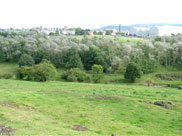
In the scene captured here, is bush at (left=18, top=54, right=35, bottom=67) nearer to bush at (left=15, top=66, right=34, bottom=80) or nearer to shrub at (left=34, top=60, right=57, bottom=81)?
bush at (left=15, top=66, right=34, bottom=80)

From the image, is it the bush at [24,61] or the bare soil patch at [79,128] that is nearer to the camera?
the bare soil patch at [79,128]

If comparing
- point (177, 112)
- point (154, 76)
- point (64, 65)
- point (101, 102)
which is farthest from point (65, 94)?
point (64, 65)

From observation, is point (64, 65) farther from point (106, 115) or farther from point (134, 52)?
point (106, 115)

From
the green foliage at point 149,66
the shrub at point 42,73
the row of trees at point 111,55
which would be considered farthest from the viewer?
the row of trees at point 111,55

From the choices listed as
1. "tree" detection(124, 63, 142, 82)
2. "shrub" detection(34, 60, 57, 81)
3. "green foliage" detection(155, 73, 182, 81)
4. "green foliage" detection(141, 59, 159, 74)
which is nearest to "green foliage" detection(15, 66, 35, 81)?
"shrub" detection(34, 60, 57, 81)

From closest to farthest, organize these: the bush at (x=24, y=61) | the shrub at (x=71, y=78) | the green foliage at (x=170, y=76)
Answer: the shrub at (x=71, y=78)
the green foliage at (x=170, y=76)
the bush at (x=24, y=61)

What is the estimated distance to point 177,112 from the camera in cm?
2480

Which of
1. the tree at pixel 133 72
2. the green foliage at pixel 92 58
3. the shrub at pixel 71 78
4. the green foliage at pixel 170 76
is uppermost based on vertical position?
the green foliage at pixel 92 58

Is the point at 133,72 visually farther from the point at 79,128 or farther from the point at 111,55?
the point at 79,128

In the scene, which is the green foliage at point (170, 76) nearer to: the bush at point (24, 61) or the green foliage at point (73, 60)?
the green foliage at point (73, 60)

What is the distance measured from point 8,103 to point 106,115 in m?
12.0

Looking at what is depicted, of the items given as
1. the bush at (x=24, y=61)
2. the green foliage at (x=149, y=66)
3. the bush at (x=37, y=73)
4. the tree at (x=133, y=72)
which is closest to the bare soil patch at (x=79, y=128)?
the bush at (x=37, y=73)

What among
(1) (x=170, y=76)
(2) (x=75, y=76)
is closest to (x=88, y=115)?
(2) (x=75, y=76)

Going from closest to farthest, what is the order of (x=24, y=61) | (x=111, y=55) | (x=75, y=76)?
(x=75, y=76) < (x=24, y=61) < (x=111, y=55)
